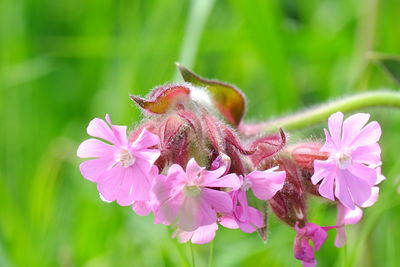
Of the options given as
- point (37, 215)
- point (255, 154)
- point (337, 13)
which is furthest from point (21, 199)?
point (337, 13)

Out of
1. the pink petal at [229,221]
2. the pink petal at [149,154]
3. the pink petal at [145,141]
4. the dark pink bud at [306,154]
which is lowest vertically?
the pink petal at [229,221]

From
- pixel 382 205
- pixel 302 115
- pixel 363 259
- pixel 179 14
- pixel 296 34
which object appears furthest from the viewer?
pixel 179 14

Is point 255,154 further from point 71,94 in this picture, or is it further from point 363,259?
point 71,94

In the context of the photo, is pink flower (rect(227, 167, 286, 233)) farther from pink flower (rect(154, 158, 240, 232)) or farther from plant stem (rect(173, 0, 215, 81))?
plant stem (rect(173, 0, 215, 81))

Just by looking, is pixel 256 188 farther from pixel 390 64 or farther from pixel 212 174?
pixel 390 64

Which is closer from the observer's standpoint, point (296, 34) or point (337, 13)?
point (296, 34)

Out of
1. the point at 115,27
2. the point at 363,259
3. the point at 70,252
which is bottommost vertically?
the point at 363,259

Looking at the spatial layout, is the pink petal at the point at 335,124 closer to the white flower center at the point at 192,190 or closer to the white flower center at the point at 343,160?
the white flower center at the point at 343,160

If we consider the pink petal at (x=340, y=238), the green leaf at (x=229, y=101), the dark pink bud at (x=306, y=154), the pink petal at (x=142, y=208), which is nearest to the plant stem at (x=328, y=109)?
the green leaf at (x=229, y=101)
